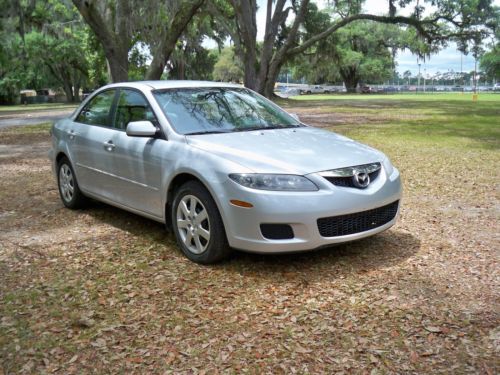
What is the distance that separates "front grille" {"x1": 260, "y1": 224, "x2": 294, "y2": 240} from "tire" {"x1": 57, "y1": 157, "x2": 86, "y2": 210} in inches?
121

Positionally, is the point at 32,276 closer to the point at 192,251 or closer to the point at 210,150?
the point at 192,251

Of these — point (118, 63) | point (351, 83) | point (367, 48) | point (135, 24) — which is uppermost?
point (367, 48)

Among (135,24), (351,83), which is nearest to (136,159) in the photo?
(135,24)

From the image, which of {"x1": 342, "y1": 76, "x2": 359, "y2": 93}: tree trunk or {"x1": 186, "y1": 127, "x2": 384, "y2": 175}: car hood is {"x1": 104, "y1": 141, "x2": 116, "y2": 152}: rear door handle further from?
{"x1": 342, "y1": 76, "x2": 359, "y2": 93}: tree trunk

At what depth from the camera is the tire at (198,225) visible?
4.44 metres

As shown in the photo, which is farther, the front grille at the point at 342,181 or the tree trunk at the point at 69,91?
the tree trunk at the point at 69,91

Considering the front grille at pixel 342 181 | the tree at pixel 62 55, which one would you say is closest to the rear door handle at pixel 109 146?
the front grille at pixel 342 181

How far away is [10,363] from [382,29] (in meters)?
72.8

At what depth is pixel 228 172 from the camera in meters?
4.29

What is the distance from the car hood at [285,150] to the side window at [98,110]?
1.62m

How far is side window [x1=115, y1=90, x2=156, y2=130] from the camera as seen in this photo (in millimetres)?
5357

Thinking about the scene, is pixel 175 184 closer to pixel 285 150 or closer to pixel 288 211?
pixel 285 150

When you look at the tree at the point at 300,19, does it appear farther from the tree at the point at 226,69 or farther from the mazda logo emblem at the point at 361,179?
the tree at the point at 226,69

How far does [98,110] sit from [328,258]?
3180mm
